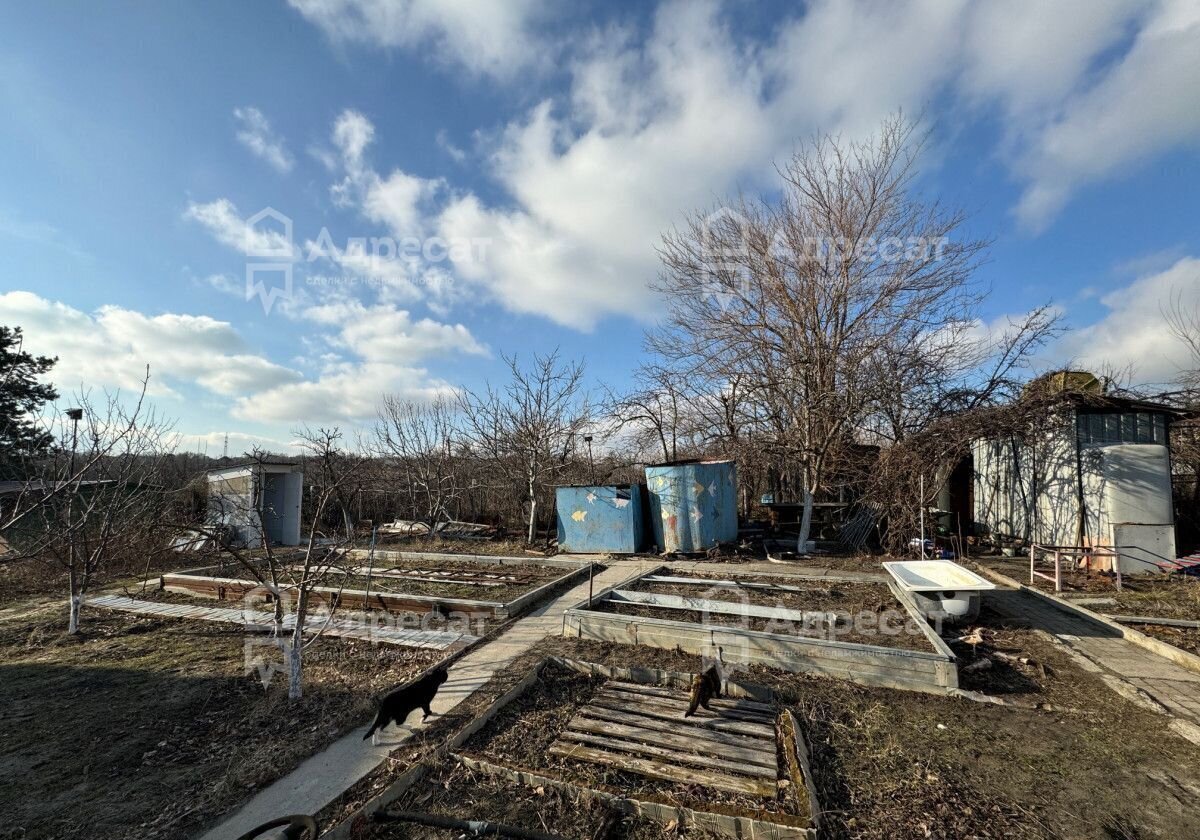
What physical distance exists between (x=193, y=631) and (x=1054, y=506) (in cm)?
1390

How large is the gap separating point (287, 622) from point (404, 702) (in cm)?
358

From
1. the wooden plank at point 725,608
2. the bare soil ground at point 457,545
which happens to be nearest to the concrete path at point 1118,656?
the wooden plank at point 725,608

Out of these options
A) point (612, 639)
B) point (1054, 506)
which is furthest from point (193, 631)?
point (1054, 506)

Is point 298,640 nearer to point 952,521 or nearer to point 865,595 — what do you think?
point 865,595

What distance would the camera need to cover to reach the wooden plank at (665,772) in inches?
116

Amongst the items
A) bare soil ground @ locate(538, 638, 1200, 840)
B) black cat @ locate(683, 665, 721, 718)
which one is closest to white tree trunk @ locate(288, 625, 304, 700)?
black cat @ locate(683, 665, 721, 718)

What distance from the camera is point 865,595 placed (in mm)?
7223

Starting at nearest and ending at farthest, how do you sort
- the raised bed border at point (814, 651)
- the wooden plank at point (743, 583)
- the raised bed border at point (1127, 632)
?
the raised bed border at point (814, 651) < the raised bed border at point (1127, 632) < the wooden plank at point (743, 583)

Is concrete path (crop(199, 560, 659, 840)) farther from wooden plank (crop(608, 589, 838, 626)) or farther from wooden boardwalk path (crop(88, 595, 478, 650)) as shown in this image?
wooden plank (crop(608, 589, 838, 626))

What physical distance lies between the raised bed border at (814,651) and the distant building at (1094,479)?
19.3 feet

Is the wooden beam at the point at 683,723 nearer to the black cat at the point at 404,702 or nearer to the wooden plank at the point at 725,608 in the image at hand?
the black cat at the point at 404,702

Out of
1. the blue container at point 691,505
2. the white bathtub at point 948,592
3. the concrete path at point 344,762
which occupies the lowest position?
the concrete path at point 344,762

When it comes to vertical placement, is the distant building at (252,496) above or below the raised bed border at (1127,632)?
above

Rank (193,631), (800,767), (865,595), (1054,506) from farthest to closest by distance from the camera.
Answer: (1054,506)
(865,595)
(193,631)
(800,767)
